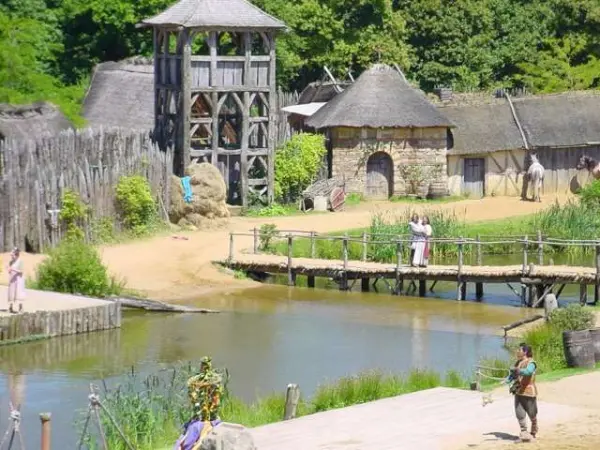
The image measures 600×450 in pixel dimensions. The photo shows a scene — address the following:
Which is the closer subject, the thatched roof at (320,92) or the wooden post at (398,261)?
the wooden post at (398,261)

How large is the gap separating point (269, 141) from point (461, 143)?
6356 mm

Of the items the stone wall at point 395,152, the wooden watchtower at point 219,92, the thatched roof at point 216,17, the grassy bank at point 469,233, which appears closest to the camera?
the grassy bank at point 469,233

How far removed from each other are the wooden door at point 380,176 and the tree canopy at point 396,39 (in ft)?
23.9

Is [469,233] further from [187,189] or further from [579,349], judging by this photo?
[579,349]

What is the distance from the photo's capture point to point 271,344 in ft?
109

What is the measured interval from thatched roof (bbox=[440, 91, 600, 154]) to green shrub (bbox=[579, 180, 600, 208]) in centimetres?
447

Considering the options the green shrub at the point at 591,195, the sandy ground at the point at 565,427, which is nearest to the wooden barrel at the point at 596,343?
the sandy ground at the point at 565,427

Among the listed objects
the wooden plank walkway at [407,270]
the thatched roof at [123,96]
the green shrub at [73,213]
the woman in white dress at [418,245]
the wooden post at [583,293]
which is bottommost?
the wooden post at [583,293]

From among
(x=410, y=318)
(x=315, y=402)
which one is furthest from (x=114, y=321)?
(x=315, y=402)

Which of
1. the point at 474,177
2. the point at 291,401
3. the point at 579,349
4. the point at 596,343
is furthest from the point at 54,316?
the point at 474,177

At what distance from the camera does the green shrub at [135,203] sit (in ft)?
137

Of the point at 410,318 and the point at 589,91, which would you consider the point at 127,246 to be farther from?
the point at 589,91

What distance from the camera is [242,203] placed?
47125 millimetres

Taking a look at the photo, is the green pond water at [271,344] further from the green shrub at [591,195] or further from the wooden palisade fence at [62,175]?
the green shrub at [591,195]
